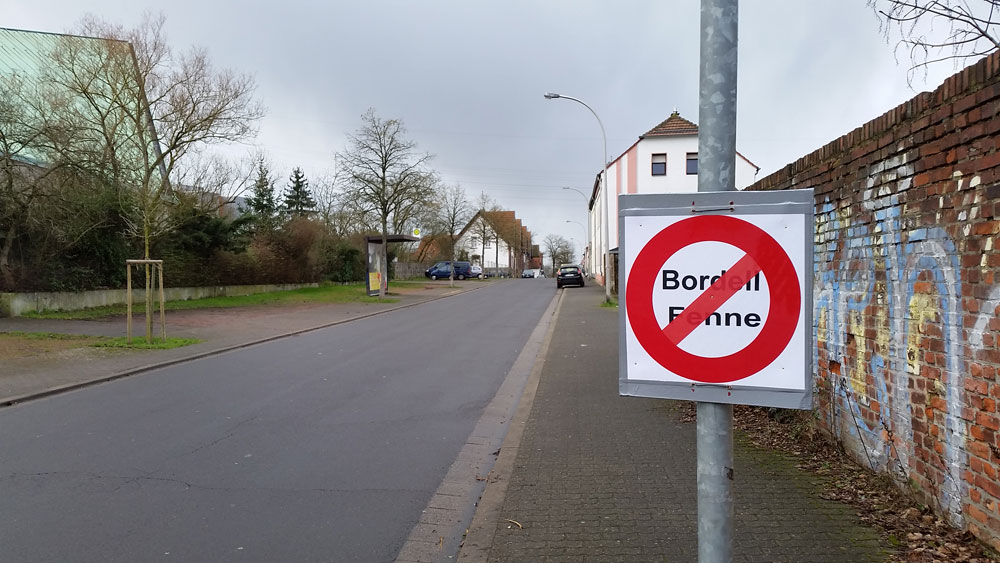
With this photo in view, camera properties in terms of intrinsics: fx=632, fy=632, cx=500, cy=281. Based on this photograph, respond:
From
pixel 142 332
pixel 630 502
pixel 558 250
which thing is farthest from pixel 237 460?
pixel 558 250

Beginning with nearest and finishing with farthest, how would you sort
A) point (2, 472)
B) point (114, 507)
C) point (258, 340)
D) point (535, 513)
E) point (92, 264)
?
1. point (535, 513)
2. point (114, 507)
3. point (2, 472)
4. point (258, 340)
5. point (92, 264)

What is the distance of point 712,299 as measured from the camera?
1.97 m

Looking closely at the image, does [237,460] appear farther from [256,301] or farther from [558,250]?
[558,250]

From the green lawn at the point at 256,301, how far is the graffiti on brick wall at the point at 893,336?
20.1 metres

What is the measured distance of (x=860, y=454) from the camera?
4.68 m

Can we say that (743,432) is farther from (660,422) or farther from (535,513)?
(535,513)

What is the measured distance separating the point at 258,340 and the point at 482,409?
355 inches

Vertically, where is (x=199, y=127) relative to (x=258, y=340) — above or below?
above

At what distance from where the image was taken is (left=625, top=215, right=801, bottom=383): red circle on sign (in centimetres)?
190

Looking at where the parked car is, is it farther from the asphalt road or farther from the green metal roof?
the asphalt road

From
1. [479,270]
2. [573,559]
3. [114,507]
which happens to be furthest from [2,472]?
[479,270]

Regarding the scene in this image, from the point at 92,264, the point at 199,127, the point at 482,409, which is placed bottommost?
the point at 482,409

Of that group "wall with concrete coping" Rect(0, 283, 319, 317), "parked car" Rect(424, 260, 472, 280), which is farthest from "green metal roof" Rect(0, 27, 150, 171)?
"parked car" Rect(424, 260, 472, 280)

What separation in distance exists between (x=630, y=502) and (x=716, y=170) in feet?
9.89
